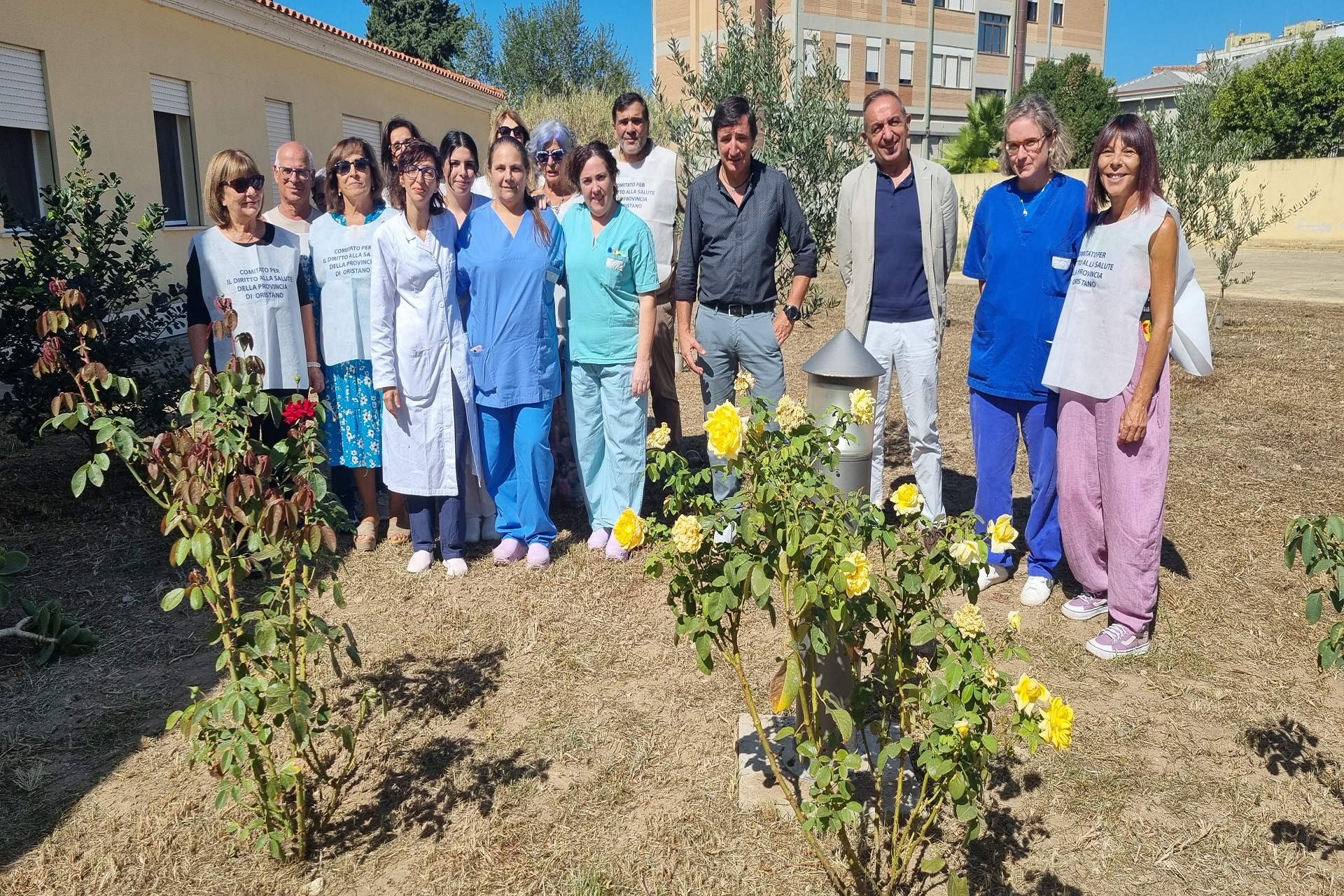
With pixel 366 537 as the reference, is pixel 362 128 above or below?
above

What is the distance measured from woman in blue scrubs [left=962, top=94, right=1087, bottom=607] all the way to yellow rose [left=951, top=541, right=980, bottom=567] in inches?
81.1

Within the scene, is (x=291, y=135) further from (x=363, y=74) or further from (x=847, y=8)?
(x=847, y=8)

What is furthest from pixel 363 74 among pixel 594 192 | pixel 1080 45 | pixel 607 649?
pixel 1080 45

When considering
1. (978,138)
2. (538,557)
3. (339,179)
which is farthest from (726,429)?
(978,138)

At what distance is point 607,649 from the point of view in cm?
397

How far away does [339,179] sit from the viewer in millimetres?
4688

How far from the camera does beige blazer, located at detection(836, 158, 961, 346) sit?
4.47 meters

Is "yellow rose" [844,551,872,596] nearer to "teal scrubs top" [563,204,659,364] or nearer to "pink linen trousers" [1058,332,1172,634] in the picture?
"pink linen trousers" [1058,332,1172,634]

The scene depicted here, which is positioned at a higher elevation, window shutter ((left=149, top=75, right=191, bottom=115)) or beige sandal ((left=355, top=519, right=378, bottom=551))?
window shutter ((left=149, top=75, right=191, bottom=115))

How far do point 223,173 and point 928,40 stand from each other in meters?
41.4

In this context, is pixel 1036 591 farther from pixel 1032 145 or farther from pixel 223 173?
pixel 223 173

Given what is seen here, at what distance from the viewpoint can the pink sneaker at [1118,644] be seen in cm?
382

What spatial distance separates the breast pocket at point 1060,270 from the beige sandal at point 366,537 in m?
3.44

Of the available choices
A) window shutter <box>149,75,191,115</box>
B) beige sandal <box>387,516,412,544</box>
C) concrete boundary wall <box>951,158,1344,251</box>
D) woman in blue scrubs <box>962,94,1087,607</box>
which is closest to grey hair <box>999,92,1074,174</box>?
woman in blue scrubs <box>962,94,1087,607</box>
